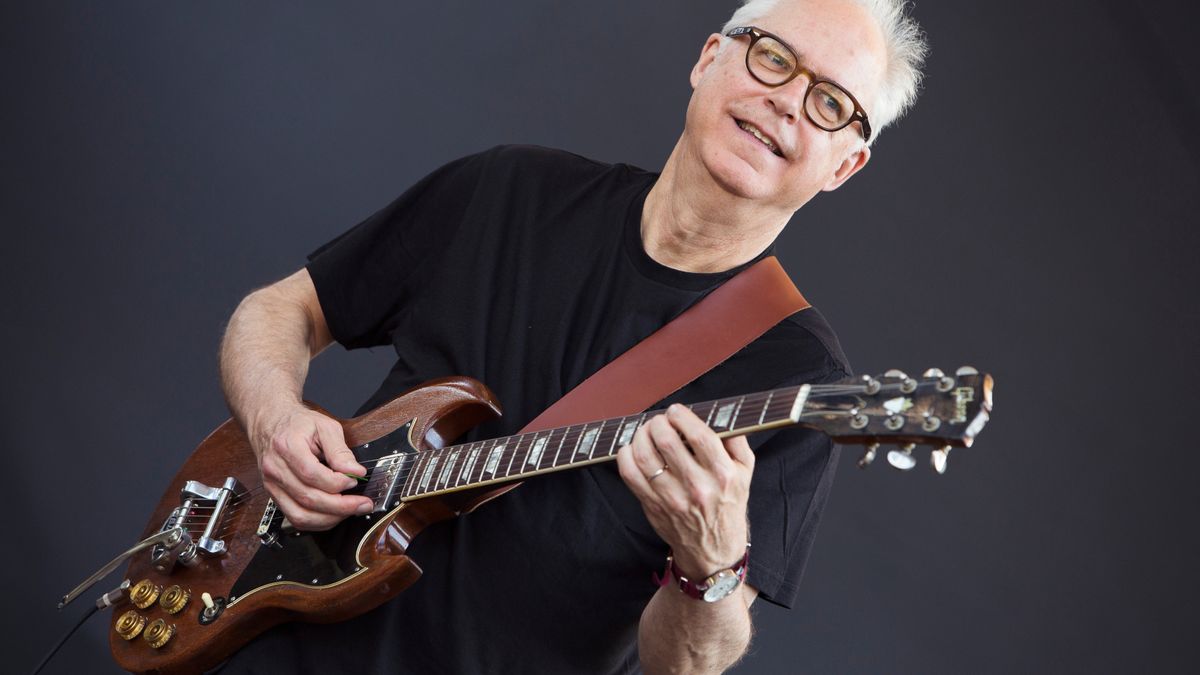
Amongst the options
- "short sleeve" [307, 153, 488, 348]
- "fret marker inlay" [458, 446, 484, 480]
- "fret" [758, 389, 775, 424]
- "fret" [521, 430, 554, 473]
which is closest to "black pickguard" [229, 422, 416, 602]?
"fret marker inlay" [458, 446, 484, 480]

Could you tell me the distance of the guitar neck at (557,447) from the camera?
1436 millimetres

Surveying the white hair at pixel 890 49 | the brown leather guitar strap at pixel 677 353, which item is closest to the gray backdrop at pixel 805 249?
the white hair at pixel 890 49

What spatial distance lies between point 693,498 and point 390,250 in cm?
84

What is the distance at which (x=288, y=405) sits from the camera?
6.28 feet

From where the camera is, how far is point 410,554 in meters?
1.80

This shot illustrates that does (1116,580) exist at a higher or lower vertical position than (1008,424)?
lower

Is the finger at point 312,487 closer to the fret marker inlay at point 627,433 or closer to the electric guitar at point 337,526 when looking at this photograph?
the electric guitar at point 337,526

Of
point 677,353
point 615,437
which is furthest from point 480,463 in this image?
point 677,353

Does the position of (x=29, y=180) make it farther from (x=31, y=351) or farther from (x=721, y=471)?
(x=721, y=471)

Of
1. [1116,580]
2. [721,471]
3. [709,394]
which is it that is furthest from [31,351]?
[1116,580]

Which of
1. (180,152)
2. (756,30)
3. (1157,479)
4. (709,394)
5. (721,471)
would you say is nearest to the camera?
(721,471)

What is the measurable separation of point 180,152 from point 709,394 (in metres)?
2.02

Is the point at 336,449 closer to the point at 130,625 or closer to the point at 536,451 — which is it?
the point at 536,451

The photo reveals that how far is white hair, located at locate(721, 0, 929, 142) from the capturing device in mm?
1956
